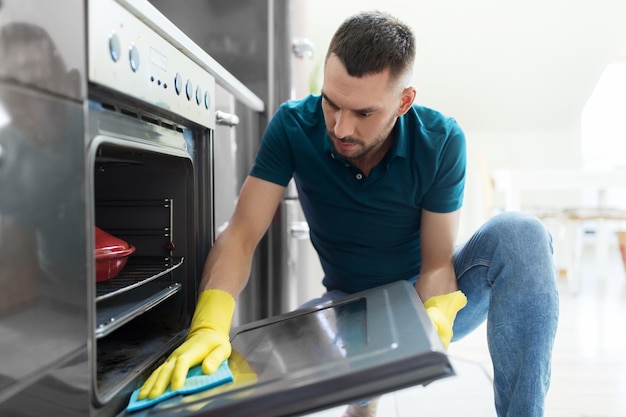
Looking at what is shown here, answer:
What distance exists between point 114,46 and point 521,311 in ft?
2.90

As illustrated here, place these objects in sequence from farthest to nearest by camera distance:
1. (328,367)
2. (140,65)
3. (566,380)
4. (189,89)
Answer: (566,380) < (189,89) < (140,65) < (328,367)

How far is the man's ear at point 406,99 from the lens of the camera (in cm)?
133

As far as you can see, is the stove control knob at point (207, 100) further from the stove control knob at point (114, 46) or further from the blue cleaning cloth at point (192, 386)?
the blue cleaning cloth at point (192, 386)

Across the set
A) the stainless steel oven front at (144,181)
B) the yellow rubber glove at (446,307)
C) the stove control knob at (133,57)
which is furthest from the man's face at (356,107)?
the stove control knob at (133,57)

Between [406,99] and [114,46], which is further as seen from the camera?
[406,99]

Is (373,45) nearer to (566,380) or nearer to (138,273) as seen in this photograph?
(138,273)

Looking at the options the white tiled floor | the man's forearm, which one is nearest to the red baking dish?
the man's forearm

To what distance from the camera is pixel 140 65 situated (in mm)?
863

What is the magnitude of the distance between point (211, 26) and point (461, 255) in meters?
1.02

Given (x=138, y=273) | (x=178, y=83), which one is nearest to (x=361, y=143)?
(x=178, y=83)

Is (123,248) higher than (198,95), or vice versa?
(198,95)

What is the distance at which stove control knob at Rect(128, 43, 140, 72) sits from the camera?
83 centimetres

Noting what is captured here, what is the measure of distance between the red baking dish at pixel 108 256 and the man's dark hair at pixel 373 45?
1.81 feet

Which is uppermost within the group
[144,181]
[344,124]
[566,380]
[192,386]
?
[344,124]
